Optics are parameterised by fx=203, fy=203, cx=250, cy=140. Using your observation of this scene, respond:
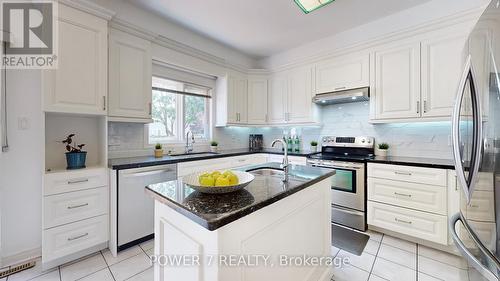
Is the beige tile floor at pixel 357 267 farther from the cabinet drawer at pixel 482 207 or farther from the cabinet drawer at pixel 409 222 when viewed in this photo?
the cabinet drawer at pixel 482 207

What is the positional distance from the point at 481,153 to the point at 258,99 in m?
3.21

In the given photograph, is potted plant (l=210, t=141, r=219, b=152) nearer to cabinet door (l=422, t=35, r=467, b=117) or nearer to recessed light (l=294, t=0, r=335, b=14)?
recessed light (l=294, t=0, r=335, b=14)

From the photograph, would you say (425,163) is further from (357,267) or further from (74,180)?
(74,180)

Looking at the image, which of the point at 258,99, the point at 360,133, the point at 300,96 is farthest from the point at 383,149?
the point at 258,99

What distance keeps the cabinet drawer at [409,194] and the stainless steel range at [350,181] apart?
136 mm

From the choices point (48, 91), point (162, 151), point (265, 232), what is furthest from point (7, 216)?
point (265, 232)

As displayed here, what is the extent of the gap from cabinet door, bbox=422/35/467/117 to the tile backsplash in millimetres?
329

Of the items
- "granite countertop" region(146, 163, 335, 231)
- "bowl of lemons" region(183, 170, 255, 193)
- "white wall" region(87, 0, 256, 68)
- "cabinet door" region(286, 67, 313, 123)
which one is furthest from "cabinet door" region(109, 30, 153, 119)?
"cabinet door" region(286, 67, 313, 123)

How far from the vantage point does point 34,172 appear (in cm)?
198

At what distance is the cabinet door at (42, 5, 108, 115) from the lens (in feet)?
6.00

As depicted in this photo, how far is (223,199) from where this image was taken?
981 millimetres

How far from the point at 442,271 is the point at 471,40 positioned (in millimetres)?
1884

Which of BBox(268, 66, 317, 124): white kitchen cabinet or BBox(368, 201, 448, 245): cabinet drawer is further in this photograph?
BBox(268, 66, 317, 124): white kitchen cabinet

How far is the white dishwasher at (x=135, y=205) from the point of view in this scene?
204cm
